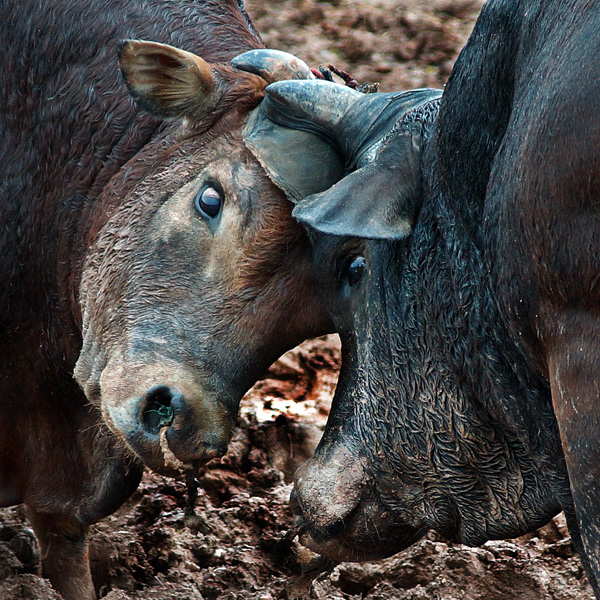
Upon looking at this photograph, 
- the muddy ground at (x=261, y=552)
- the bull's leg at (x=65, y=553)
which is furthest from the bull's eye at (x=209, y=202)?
the bull's leg at (x=65, y=553)

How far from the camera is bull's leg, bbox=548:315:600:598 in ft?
8.86

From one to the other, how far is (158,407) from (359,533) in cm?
69

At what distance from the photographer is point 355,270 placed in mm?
3635

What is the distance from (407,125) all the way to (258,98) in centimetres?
52

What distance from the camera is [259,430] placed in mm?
5141

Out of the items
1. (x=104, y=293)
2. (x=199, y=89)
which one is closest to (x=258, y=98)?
(x=199, y=89)

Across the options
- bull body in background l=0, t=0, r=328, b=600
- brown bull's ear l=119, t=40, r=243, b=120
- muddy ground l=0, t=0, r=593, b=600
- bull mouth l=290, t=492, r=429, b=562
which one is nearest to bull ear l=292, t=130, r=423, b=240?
bull body in background l=0, t=0, r=328, b=600

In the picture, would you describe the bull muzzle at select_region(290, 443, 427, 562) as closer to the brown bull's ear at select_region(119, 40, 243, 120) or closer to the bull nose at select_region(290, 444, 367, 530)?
the bull nose at select_region(290, 444, 367, 530)

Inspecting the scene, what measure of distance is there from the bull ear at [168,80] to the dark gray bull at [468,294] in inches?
8.2

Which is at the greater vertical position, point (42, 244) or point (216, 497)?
point (42, 244)

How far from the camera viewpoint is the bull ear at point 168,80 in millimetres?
3650

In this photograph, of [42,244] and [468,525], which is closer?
[468,525]

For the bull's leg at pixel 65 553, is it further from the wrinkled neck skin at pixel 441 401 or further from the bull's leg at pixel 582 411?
the bull's leg at pixel 582 411

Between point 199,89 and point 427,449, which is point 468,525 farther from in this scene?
point 199,89
